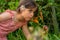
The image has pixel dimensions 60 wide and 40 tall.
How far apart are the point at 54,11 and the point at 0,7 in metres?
1.04

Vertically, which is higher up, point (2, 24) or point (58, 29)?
point (2, 24)

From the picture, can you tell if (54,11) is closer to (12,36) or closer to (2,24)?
(12,36)

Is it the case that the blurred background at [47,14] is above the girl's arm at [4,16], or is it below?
below

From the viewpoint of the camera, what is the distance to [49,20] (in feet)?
15.8

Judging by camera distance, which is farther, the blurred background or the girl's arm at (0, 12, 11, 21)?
the blurred background

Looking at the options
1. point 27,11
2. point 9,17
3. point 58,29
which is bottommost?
point 58,29

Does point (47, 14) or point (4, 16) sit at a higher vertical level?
point (4, 16)

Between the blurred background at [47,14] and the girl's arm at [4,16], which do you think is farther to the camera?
the blurred background at [47,14]

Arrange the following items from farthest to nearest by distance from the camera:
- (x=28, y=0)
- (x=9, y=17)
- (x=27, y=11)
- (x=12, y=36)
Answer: (x=12, y=36) < (x=9, y=17) < (x=28, y=0) < (x=27, y=11)

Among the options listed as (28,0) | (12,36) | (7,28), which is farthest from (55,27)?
(28,0)

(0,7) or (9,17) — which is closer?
(9,17)

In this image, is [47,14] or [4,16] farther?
[47,14]

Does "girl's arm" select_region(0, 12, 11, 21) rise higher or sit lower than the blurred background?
higher

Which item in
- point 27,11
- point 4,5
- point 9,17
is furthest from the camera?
point 4,5
